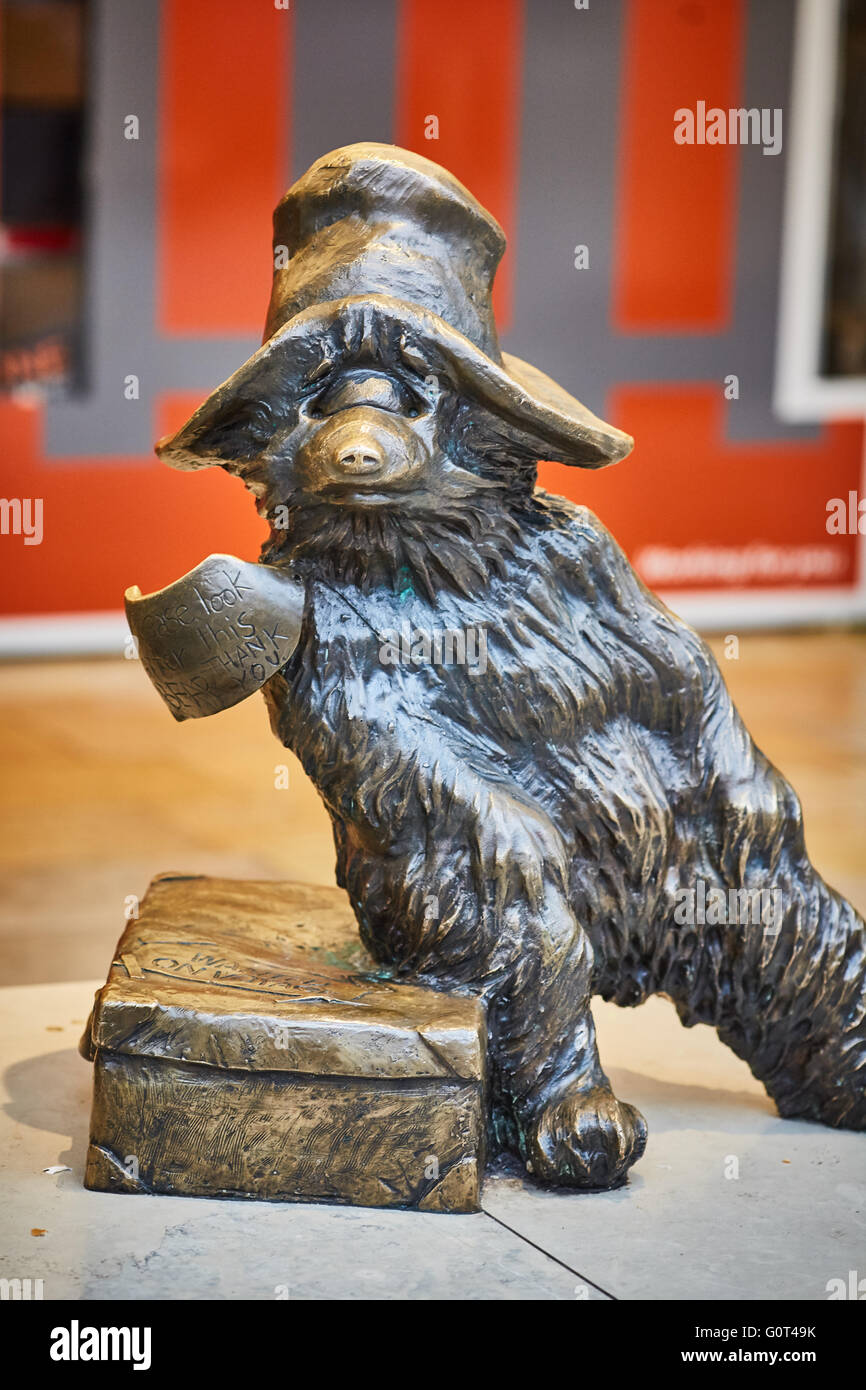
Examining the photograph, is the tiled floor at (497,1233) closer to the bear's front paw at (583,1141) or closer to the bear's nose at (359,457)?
the bear's front paw at (583,1141)

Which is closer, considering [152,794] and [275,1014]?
[275,1014]

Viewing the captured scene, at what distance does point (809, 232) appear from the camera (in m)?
6.63

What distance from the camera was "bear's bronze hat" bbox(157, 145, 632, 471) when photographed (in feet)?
6.65

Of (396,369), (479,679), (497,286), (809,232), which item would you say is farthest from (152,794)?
(809,232)

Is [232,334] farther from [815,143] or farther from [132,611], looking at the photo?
[132,611]

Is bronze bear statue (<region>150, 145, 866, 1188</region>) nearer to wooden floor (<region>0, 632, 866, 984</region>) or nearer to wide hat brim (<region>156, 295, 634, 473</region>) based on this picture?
wide hat brim (<region>156, 295, 634, 473</region>)

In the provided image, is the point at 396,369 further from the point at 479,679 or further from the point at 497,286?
the point at 497,286

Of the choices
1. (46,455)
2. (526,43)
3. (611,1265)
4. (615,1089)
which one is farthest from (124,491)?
(611,1265)

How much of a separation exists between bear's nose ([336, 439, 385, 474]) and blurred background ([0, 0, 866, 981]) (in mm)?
2864

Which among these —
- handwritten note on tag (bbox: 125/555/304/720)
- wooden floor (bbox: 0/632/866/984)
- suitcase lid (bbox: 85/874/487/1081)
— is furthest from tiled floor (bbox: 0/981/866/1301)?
wooden floor (bbox: 0/632/866/984)

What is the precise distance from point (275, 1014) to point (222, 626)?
1.53 ft

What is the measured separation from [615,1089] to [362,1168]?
0.56m

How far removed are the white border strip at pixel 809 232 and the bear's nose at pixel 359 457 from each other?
4.98m

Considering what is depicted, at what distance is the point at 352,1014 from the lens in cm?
206
